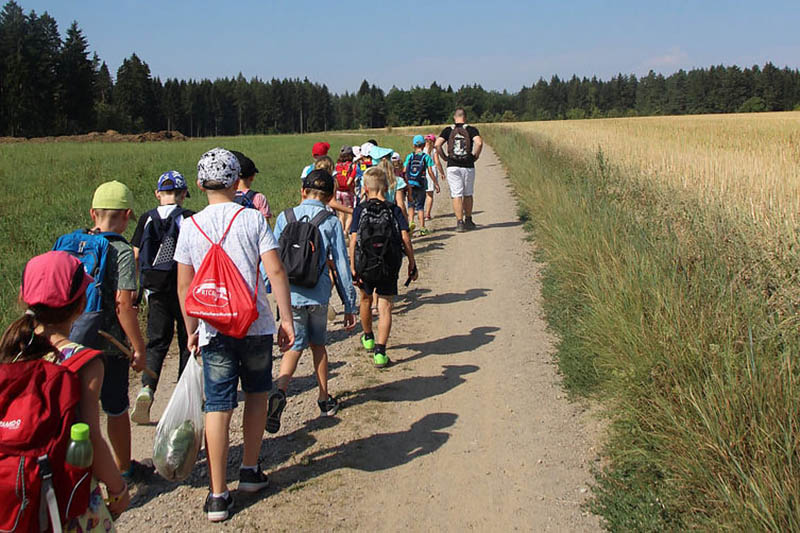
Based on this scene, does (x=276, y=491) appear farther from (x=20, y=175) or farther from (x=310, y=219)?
(x=20, y=175)

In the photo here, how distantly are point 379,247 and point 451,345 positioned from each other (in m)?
1.47

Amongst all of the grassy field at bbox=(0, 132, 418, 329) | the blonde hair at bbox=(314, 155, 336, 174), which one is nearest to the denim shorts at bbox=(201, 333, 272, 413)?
the blonde hair at bbox=(314, 155, 336, 174)

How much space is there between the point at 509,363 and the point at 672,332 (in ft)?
6.62

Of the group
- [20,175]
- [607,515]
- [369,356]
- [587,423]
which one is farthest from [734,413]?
[20,175]

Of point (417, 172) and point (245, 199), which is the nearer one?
point (245, 199)

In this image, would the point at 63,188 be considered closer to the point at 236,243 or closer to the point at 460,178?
the point at 460,178

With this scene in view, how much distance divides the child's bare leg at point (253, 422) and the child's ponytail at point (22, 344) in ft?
5.66

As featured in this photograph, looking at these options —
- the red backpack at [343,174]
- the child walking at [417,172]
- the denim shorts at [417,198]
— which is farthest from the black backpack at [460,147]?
the red backpack at [343,174]

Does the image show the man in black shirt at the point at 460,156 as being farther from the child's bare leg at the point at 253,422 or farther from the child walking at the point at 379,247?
the child's bare leg at the point at 253,422

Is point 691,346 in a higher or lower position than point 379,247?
lower

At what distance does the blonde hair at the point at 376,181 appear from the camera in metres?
6.23

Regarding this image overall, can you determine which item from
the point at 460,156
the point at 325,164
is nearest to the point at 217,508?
the point at 325,164

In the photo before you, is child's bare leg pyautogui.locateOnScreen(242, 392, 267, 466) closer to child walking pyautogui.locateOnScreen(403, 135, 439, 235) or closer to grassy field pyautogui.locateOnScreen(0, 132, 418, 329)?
grassy field pyautogui.locateOnScreen(0, 132, 418, 329)

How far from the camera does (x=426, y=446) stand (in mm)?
4762
